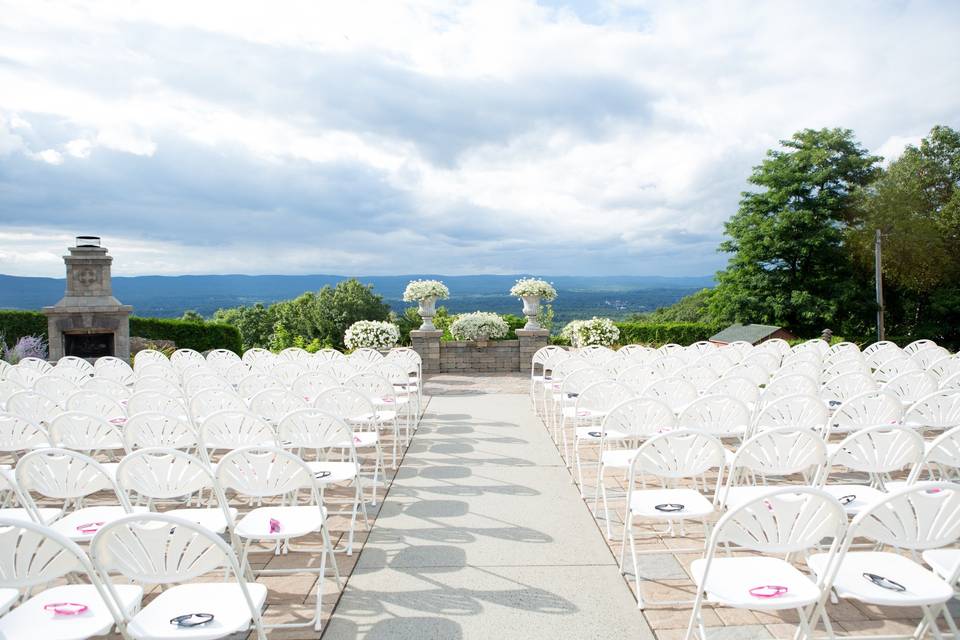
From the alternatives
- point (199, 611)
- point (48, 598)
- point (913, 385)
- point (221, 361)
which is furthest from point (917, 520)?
point (221, 361)

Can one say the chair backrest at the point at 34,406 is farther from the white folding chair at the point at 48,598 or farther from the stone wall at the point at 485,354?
the stone wall at the point at 485,354

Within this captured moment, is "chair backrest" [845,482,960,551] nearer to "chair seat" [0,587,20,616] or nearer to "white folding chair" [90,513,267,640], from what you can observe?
"white folding chair" [90,513,267,640]

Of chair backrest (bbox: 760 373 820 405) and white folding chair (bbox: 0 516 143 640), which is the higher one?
chair backrest (bbox: 760 373 820 405)

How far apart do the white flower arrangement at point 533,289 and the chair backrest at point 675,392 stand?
899cm

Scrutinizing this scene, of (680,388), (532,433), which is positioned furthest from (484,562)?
(532,433)

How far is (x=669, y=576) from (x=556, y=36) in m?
8.81

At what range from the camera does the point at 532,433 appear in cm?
752

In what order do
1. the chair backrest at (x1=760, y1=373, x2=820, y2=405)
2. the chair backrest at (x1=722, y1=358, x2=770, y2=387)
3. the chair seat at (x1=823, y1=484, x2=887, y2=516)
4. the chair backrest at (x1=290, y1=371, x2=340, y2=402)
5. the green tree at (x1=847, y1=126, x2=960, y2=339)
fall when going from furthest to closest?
the green tree at (x1=847, y1=126, x2=960, y2=339), the chair backrest at (x1=722, y1=358, x2=770, y2=387), the chair backrest at (x1=290, y1=371, x2=340, y2=402), the chair backrest at (x1=760, y1=373, x2=820, y2=405), the chair seat at (x1=823, y1=484, x2=887, y2=516)

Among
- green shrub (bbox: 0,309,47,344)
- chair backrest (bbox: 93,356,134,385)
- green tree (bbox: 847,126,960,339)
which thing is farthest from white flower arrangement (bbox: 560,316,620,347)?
green tree (bbox: 847,126,960,339)

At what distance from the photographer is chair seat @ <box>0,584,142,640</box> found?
2.20 meters

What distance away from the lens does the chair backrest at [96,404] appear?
494 centimetres

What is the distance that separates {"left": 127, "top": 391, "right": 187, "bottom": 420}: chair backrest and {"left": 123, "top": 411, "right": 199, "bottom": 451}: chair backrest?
0.91m

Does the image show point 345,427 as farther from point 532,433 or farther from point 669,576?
point 532,433

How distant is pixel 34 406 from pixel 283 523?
3.50 meters
